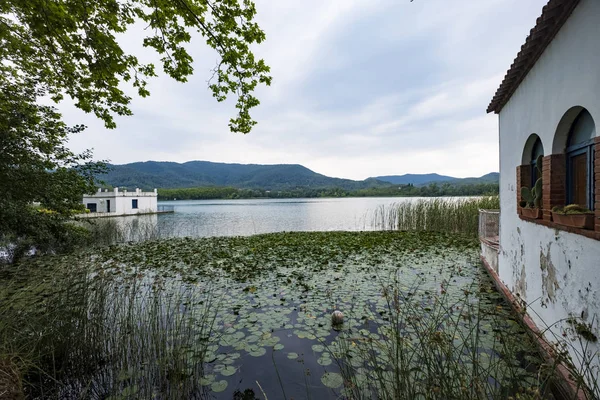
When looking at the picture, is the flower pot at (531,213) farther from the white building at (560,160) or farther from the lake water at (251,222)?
the lake water at (251,222)

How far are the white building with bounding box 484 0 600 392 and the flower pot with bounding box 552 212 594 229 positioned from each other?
0.04ft

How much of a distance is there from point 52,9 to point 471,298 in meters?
7.07

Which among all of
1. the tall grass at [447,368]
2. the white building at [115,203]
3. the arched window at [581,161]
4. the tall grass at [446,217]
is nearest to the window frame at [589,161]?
the arched window at [581,161]

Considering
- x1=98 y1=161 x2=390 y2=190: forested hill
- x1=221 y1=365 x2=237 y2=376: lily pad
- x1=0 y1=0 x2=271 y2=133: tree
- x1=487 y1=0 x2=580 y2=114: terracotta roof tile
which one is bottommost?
x1=221 y1=365 x2=237 y2=376: lily pad

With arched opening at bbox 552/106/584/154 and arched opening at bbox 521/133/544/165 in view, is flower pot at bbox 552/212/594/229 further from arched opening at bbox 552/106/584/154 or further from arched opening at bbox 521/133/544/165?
arched opening at bbox 521/133/544/165

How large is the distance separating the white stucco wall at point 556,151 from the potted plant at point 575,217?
11cm

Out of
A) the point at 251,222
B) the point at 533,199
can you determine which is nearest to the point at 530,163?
the point at 533,199

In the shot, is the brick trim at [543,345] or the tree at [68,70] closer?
the brick trim at [543,345]

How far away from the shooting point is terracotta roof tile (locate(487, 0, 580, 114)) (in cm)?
235

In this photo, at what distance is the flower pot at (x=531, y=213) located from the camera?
3.14m

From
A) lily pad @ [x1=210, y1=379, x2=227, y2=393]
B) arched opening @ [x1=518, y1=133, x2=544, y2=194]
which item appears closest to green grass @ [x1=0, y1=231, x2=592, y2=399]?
lily pad @ [x1=210, y1=379, x2=227, y2=393]

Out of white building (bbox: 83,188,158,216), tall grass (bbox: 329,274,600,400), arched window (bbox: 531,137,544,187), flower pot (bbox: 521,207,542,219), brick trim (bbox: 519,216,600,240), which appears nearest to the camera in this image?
tall grass (bbox: 329,274,600,400)

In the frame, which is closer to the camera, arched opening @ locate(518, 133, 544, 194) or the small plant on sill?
the small plant on sill

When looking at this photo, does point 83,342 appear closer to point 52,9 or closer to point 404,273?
point 52,9
